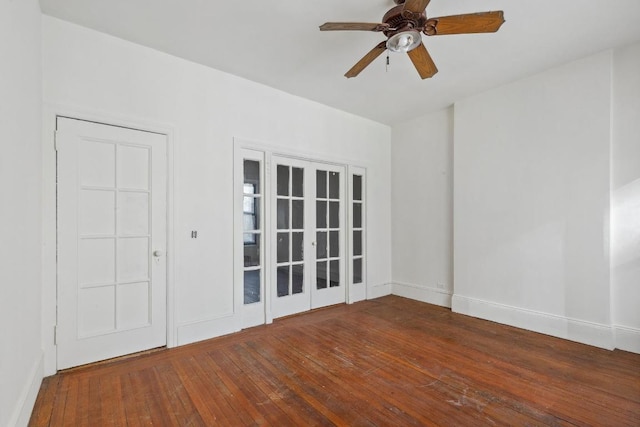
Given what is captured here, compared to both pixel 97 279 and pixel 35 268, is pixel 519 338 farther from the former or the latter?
pixel 35 268

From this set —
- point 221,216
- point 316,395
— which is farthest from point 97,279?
point 316,395

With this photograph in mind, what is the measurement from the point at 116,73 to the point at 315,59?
1.85m

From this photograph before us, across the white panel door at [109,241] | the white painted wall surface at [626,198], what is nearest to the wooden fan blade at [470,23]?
the white painted wall surface at [626,198]

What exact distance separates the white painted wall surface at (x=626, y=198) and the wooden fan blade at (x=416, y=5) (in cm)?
249

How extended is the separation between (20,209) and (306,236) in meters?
2.85

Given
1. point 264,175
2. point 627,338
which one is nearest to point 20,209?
point 264,175

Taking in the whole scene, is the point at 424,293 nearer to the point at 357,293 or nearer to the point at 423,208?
the point at 357,293

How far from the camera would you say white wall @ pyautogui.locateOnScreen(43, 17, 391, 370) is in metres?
2.59

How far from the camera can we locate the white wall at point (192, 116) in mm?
2588

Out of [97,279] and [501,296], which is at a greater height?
[97,279]

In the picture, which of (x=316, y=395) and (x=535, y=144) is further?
(x=535, y=144)

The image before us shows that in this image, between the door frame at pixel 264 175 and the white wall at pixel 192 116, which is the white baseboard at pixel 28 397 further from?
the door frame at pixel 264 175

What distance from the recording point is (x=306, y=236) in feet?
13.7

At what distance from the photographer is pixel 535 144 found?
11.4 ft
